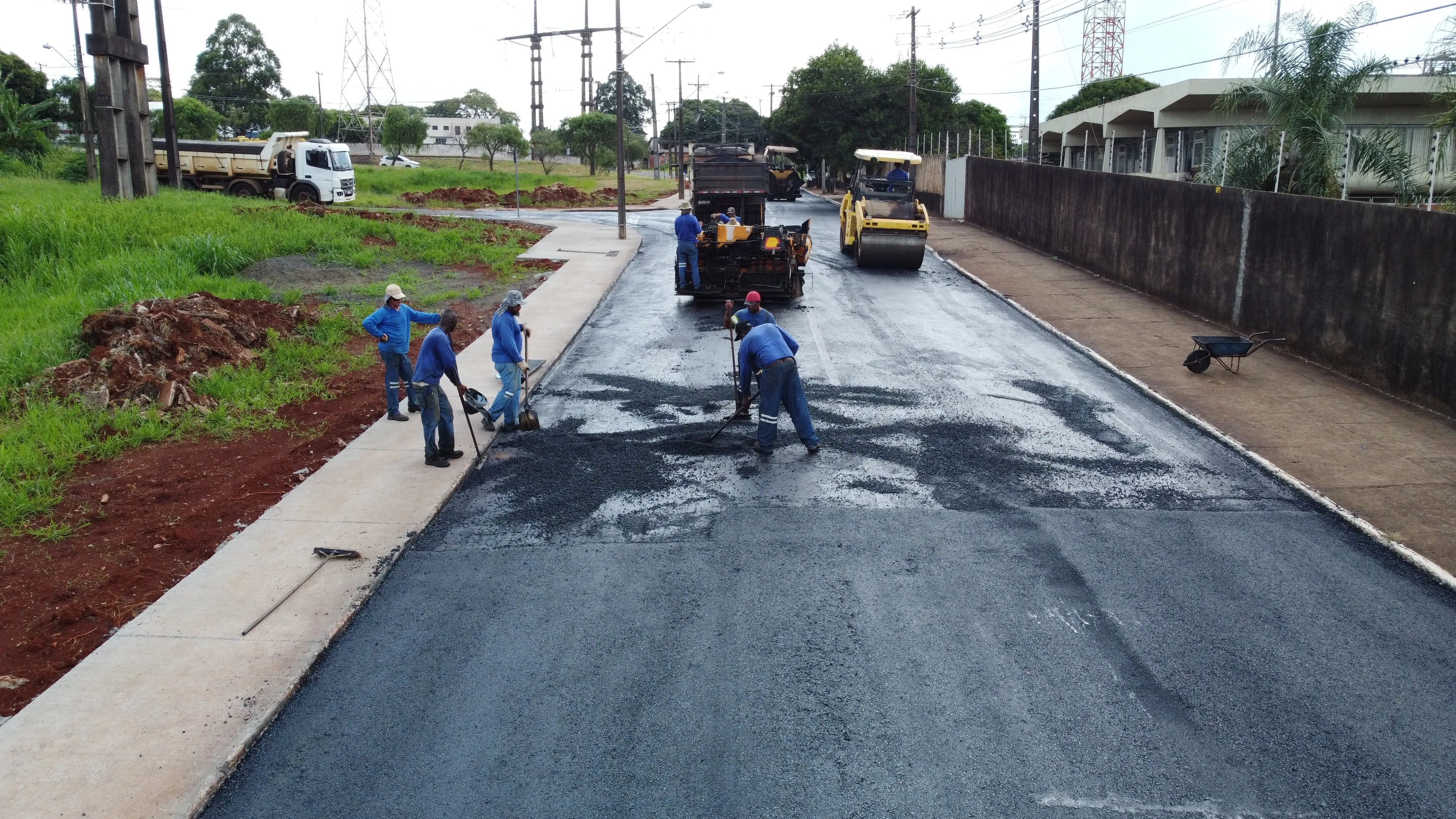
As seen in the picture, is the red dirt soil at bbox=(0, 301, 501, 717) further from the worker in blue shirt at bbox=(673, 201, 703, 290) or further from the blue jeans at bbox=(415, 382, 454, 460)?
the worker in blue shirt at bbox=(673, 201, 703, 290)

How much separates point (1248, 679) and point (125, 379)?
1232 cm

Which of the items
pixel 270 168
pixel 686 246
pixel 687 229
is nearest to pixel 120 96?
pixel 270 168

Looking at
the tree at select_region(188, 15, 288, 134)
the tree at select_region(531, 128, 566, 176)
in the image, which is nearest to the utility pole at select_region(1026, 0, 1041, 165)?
the tree at select_region(531, 128, 566, 176)

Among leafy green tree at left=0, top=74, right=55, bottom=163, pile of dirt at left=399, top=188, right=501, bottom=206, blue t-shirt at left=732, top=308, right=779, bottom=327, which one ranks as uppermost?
leafy green tree at left=0, top=74, right=55, bottom=163

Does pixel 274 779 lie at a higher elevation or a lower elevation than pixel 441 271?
lower

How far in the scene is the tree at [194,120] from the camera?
6300 cm

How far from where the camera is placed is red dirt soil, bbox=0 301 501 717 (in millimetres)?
7422

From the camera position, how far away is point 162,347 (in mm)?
13680

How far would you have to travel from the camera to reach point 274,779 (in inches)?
229

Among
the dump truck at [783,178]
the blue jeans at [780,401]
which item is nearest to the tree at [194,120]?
the dump truck at [783,178]

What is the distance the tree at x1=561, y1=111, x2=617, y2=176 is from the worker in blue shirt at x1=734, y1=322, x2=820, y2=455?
2811 inches

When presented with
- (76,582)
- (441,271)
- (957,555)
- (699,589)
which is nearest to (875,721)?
(699,589)

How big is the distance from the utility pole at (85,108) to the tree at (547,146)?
31142 millimetres

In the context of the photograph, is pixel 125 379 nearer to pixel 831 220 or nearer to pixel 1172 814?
pixel 1172 814
